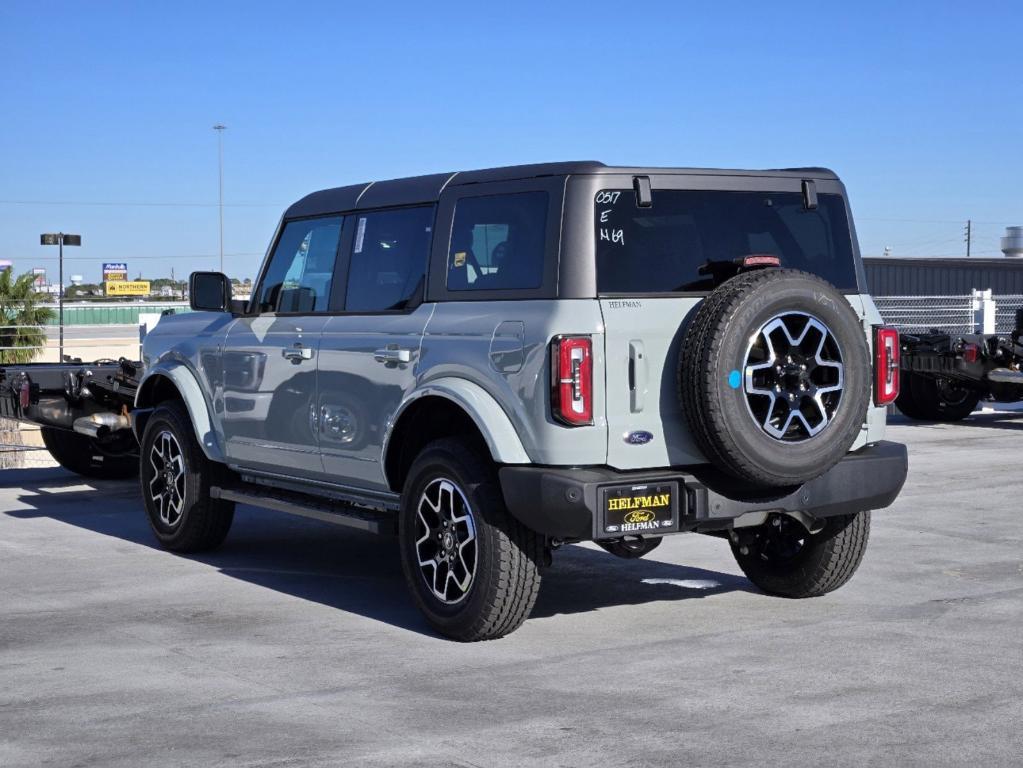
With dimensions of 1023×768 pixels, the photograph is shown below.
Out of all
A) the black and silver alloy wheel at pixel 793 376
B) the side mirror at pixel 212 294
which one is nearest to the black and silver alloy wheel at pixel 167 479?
the side mirror at pixel 212 294

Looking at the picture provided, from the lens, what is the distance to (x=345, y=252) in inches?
319

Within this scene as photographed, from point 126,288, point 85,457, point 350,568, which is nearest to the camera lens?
point 350,568

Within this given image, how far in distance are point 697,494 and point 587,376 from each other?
73 cm

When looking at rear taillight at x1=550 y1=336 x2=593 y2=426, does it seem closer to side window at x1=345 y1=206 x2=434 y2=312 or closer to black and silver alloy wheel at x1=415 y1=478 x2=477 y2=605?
black and silver alloy wheel at x1=415 y1=478 x2=477 y2=605

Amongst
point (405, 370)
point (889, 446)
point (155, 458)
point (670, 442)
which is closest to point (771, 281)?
point (670, 442)

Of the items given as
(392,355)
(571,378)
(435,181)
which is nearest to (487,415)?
(571,378)

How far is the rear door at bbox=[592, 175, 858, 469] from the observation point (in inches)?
255

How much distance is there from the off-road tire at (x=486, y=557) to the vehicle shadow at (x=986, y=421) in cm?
1227

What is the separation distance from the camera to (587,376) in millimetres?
6359

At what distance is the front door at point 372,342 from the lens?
7352 millimetres

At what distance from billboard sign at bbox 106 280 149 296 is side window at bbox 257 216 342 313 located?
5954 inches

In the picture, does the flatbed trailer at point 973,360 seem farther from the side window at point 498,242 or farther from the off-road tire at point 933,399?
the side window at point 498,242

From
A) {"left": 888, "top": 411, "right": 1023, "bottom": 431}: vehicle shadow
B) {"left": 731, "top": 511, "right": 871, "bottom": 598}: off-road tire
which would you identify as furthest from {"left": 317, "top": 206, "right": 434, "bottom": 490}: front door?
{"left": 888, "top": 411, "right": 1023, "bottom": 431}: vehicle shadow

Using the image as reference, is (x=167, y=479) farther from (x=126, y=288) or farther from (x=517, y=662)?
(x=126, y=288)
